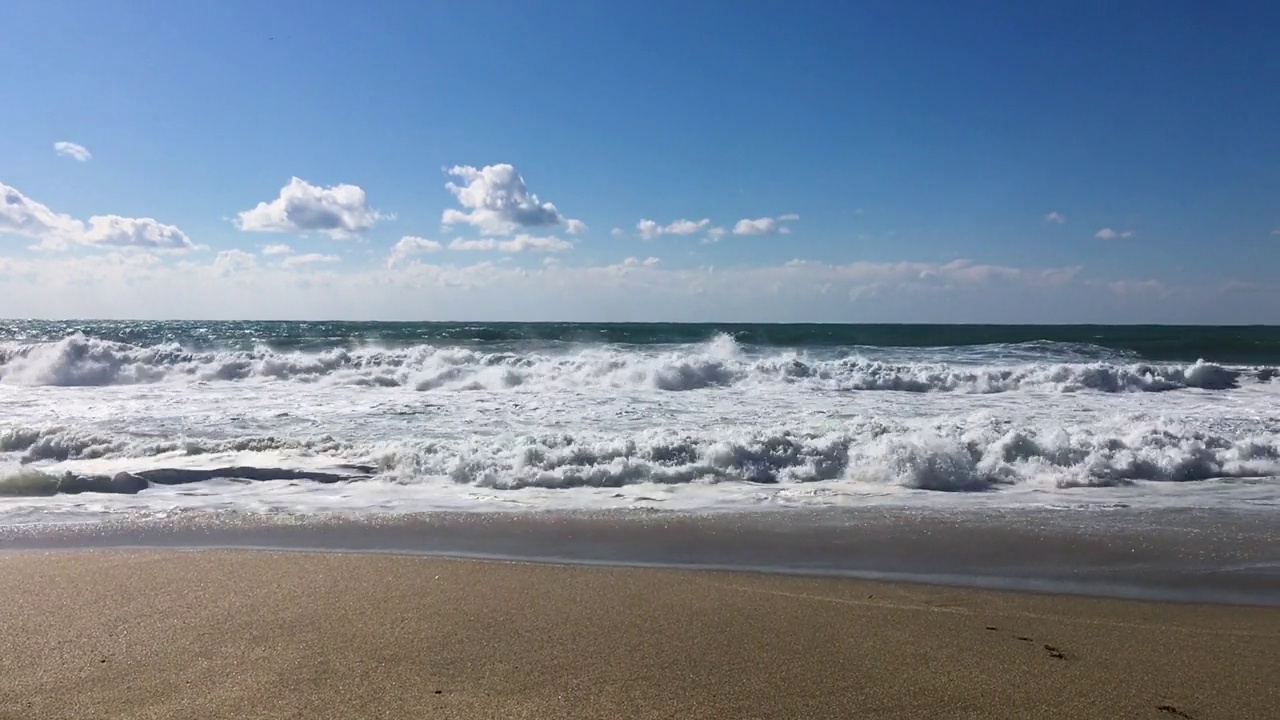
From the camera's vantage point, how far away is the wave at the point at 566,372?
19328 mm

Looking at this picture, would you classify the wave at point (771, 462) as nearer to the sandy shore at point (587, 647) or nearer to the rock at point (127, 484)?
the rock at point (127, 484)

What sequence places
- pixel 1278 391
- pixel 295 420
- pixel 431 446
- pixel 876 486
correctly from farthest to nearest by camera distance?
pixel 1278 391
pixel 295 420
pixel 431 446
pixel 876 486

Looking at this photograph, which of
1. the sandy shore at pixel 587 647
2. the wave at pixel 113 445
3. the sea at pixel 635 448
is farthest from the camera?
the wave at pixel 113 445

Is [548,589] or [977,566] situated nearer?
[548,589]

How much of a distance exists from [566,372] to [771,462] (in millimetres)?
13761

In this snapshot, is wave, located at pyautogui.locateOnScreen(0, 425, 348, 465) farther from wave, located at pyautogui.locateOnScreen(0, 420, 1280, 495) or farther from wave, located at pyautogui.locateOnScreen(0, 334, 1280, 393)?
wave, located at pyautogui.locateOnScreen(0, 334, 1280, 393)

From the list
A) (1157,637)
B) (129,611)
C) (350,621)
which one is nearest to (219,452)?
(129,611)

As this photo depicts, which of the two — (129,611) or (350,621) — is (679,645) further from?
(129,611)

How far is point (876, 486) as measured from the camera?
781cm

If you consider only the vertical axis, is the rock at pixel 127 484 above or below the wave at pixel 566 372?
below

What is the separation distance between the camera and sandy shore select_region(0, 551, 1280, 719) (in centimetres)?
315

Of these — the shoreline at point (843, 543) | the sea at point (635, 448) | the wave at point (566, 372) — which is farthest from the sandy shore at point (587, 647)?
the wave at point (566, 372)

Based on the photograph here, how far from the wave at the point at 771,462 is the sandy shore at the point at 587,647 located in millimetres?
3068

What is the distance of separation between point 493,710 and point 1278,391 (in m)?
22.6
